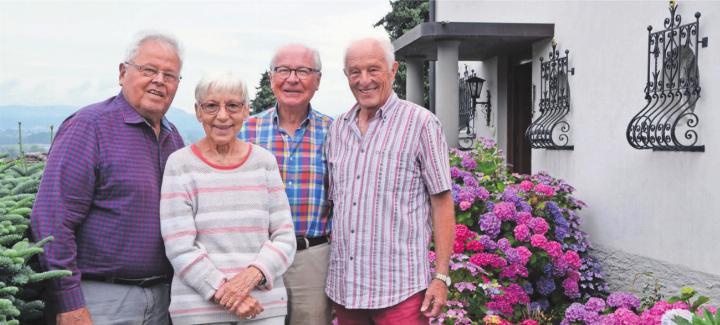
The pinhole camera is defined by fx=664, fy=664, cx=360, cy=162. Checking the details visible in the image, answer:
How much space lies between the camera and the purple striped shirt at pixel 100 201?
2.12 m

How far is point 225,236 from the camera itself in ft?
7.41

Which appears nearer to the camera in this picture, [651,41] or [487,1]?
[651,41]

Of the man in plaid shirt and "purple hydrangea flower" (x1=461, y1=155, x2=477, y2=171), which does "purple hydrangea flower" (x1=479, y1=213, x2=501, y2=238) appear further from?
the man in plaid shirt

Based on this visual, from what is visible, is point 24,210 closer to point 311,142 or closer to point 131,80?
point 131,80

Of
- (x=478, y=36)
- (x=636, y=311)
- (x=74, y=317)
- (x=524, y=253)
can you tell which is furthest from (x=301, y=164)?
(x=478, y=36)

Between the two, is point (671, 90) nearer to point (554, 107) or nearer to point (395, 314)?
point (554, 107)

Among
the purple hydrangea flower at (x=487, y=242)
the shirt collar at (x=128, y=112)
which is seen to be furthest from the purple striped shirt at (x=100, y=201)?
→ the purple hydrangea flower at (x=487, y=242)

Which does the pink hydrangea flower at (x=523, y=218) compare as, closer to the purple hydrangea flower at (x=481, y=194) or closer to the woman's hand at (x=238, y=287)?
the purple hydrangea flower at (x=481, y=194)

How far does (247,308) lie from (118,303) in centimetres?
43

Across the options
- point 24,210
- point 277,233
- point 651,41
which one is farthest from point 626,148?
point 24,210

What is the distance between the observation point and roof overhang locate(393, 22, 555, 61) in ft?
25.8

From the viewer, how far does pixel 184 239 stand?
7.21 feet

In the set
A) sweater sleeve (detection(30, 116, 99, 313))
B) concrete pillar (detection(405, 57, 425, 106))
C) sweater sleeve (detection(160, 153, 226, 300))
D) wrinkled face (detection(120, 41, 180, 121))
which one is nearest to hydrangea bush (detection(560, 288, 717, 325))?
sweater sleeve (detection(160, 153, 226, 300))

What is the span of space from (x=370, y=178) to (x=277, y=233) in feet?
1.54
